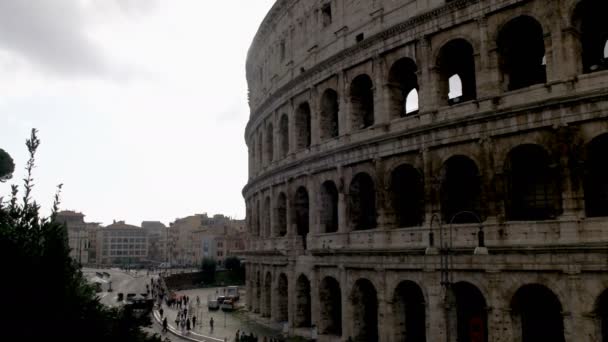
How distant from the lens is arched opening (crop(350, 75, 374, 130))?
25141mm

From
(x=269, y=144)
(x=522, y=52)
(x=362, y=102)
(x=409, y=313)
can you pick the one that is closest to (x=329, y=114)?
(x=362, y=102)

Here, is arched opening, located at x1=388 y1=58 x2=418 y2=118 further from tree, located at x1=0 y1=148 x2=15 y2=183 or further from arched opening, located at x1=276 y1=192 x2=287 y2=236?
tree, located at x1=0 y1=148 x2=15 y2=183

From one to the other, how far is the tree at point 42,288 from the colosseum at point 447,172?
9410 mm

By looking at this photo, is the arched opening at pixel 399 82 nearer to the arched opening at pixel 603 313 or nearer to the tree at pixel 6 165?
the arched opening at pixel 603 313

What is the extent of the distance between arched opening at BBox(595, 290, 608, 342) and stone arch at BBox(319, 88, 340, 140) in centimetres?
1353

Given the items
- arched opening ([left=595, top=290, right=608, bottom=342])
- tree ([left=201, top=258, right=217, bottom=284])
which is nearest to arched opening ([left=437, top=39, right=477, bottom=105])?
arched opening ([left=595, top=290, right=608, bottom=342])

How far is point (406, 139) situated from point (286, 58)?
37.3 feet

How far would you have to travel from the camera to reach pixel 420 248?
20.8m

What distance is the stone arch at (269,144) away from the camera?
33.7 m

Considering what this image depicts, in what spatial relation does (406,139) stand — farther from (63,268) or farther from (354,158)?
(63,268)

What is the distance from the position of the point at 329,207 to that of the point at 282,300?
6.87 m

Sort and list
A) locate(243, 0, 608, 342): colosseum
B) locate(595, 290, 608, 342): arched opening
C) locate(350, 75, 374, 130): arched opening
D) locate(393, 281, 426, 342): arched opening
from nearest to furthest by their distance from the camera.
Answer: locate(595, 290, 608, 342): arched opening < locate(243, 0, 608, 342): colosseum < locate(393, 281, 426, 342): arched opening < locate(350, 75, 374, 130): arched opening

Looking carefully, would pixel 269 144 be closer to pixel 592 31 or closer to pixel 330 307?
pixel 330 307

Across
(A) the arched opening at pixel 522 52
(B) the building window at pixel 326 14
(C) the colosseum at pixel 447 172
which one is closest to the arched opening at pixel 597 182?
(C) the colosseum at pixel 447 172
